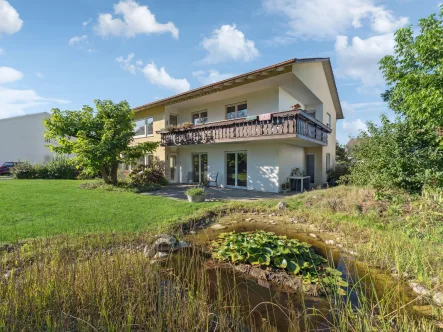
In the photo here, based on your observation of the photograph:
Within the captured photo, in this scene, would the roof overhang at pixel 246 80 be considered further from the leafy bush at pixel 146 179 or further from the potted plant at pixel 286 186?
the potted plant at pixel 286 186

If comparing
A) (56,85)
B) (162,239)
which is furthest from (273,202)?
(56,85)

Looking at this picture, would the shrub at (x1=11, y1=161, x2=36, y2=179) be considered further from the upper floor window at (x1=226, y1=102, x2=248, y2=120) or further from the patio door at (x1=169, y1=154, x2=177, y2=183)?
the upper floor window at (x1=226, y1=102, x2=248, y2=120)

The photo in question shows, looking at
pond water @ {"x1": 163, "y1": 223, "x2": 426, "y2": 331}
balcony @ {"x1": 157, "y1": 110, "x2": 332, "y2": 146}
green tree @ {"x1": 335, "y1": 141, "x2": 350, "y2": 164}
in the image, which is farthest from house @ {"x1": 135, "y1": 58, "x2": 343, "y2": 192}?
pond water @ {"x1": 163, "y1": 223, "x2": 426, "y2": 331}

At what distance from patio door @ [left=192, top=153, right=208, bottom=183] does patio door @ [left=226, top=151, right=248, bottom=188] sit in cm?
195

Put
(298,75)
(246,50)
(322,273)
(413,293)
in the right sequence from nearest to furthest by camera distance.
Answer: (413,293) < (322,273) < (298,75) < (246,50)

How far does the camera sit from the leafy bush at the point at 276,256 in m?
3.95

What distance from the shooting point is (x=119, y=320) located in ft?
7.91

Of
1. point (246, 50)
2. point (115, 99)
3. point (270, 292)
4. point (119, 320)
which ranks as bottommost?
point (270, 292)

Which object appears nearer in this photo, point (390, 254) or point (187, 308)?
point (187, 308)

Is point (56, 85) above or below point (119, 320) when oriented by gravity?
above

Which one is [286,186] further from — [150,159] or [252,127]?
[150,159]

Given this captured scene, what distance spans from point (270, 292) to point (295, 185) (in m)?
10.7

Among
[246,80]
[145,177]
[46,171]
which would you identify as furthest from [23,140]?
[246,80]

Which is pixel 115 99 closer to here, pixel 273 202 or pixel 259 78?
pixel 259 78
